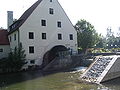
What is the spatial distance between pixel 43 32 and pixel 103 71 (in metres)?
15.5

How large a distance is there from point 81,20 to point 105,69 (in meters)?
30.4

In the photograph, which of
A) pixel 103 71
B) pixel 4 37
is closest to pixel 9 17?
pixel 4 37

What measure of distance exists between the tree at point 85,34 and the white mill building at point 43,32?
11.0 metres

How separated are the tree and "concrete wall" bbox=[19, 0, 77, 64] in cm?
1058

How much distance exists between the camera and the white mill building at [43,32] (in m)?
28.8

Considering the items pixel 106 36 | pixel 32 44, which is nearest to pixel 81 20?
pixel 32 44

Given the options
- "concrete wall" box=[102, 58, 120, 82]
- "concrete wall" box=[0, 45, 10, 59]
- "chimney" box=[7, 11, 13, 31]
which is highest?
"chimney" box=[7, 11, 13, 31]

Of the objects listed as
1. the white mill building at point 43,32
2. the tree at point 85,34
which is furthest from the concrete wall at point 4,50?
the tree at point 85,34

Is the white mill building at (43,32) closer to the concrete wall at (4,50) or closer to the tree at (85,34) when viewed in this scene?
the concrete wall at (4,50)

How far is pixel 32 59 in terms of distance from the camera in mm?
29016

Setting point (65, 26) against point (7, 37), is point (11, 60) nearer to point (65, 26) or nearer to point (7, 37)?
point (7, 37)

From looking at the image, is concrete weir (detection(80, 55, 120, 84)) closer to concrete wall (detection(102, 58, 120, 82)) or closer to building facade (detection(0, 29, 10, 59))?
concrete wall (detection(102, 58, 120, 82))

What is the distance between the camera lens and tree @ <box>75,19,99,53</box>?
4438cm

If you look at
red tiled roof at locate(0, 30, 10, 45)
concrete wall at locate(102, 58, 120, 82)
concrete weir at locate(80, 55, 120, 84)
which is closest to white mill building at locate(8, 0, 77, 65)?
red tiled roof at locate(0, 30, 10, 45)
